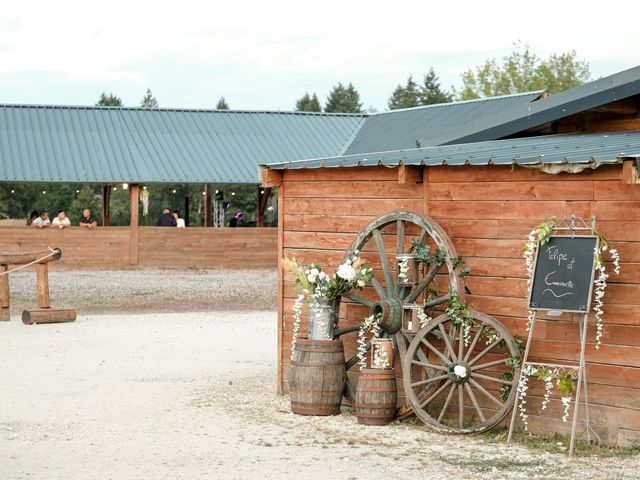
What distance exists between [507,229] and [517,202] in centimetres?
24

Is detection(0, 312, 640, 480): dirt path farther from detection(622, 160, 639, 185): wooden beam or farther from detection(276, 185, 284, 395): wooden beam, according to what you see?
A: detection(622, 160, 639, 185): wooden beam

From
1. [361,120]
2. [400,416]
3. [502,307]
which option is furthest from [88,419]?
[361,120]

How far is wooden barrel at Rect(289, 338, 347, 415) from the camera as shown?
9.98m

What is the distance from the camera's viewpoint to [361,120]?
36.8 meters

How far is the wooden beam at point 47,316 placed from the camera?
18.0 meters

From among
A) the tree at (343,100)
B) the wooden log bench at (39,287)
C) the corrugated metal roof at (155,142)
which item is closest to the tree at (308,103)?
the tree at (343,100)

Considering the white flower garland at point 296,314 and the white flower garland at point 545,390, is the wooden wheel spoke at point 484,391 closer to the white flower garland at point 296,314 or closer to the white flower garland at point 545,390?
the white flower garland at point 545,390

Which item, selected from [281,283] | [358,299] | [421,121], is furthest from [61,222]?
[358,299]

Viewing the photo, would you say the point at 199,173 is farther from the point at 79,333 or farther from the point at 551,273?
the point at 551,273

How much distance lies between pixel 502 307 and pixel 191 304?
1325 cm

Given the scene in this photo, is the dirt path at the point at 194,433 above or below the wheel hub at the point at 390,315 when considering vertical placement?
below

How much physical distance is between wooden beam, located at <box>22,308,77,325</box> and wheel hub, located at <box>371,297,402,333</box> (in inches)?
366

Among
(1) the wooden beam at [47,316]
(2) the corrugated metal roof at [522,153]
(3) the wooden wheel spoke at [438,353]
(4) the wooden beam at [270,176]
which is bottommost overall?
(1) the wooden beam at [47,316]

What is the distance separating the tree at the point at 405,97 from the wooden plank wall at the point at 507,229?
78567 mm
